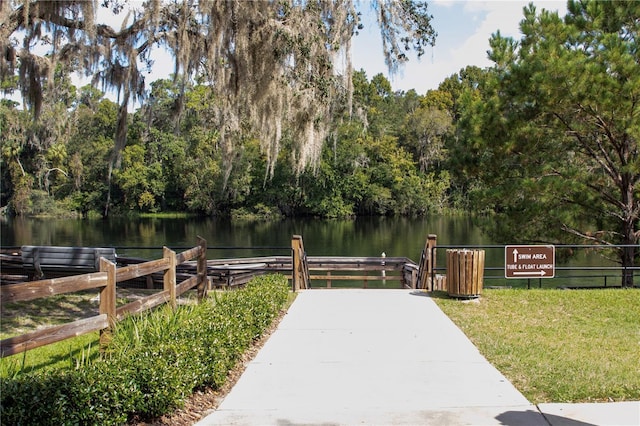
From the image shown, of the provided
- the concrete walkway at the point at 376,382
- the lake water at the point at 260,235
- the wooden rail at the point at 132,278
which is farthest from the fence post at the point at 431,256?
the lake water at the point at 260,235

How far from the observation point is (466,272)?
10.1 meters

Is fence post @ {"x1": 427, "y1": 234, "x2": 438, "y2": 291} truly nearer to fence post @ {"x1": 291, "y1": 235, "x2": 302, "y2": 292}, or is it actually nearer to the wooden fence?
fence post @ {"x1": 291, "y1": 235, "x2": 302, "y2": 292}

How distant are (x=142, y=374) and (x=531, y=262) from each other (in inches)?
336

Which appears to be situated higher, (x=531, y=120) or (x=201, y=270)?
(x=531, y=120)

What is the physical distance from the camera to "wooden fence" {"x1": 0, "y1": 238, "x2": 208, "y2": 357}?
15.1 ft

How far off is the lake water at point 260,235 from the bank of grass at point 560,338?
14.2 metres

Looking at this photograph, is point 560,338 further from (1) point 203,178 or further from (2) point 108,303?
(1) point 203,178

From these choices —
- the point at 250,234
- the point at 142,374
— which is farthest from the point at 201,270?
the point at 250,234

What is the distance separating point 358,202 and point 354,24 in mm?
55378

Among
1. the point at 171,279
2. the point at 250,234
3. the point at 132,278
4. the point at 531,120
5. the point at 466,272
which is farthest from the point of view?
the point at 250,234

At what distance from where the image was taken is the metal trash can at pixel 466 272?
32.6 ft

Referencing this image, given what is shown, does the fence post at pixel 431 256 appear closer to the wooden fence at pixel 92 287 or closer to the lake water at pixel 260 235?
the wooden fence at pixel 92 287

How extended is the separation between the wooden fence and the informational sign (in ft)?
20.4

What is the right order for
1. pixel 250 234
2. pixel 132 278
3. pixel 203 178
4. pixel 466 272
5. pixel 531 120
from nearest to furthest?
pixel 132 278 < pixel 466 272 < pixel 531 120 < pixel 250 234 < pixel 203 178
